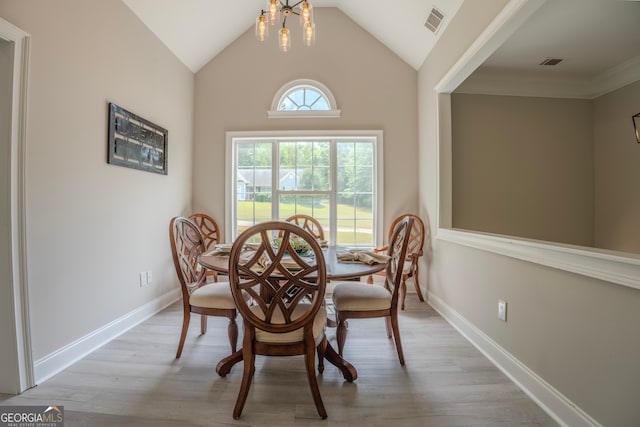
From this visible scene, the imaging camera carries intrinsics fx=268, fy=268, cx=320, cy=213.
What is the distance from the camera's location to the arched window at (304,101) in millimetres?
3371

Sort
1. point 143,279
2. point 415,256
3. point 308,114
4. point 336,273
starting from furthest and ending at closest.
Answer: point 308,114, point 415,256, point 143,279, point 336,273

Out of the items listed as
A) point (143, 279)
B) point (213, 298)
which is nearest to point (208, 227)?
point (143, 279)

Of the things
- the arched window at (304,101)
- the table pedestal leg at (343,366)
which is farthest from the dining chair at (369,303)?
the arched window at (304,101)

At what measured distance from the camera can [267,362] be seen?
1.83 m

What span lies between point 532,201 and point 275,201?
10.1 ft

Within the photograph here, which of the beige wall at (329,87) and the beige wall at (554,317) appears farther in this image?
the beige wall at (329,87)

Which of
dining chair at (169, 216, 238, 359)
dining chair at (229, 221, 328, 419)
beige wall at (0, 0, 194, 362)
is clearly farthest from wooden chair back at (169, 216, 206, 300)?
dining chair at (229, 221, 328, 419)

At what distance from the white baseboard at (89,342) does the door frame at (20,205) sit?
86mm

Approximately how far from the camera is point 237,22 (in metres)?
3.19

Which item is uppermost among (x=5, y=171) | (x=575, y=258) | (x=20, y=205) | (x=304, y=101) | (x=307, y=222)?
(x=304, y=101)

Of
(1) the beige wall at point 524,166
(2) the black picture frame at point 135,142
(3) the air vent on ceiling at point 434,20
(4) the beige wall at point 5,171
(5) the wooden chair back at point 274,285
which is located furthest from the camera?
(1) the beige wall at point 524,166

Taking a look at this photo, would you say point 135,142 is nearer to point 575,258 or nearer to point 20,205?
point 20,205

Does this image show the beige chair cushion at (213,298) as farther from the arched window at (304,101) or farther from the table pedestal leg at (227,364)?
the arched window at (304,101)

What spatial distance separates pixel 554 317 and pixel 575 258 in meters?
0.37
